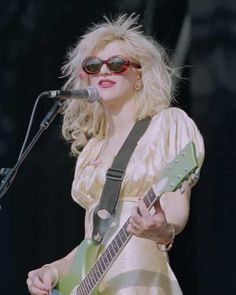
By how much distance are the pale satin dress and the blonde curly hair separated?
9cm

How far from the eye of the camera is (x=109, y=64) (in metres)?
2.60

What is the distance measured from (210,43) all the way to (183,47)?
Result: 18 centimetres

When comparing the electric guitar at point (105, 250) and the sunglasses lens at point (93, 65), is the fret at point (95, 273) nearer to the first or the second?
the electric guitar at point (105, 250)

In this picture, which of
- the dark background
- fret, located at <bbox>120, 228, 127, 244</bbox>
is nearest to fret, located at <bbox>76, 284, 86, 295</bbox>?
fret, located at <bbox>120, 228, 127, 244</bbox>

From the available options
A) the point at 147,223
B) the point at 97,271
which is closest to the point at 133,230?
the point at 147,223

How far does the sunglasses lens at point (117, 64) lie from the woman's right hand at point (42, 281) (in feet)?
2.21

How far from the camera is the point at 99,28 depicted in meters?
2.74

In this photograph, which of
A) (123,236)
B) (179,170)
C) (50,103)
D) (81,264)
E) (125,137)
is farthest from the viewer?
(50,103)

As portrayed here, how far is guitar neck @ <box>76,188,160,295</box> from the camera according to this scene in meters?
2.26

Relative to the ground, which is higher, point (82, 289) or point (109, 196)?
point (109, 196)

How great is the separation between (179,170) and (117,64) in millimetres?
641

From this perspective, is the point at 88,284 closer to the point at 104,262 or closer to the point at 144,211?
the point at 104,262

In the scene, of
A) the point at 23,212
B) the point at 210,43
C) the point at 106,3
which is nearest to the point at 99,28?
the point at 210,43

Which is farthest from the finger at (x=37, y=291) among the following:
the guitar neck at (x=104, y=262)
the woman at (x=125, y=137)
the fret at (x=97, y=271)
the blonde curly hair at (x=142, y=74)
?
the blonde curly hair at (x=142, y=74)
